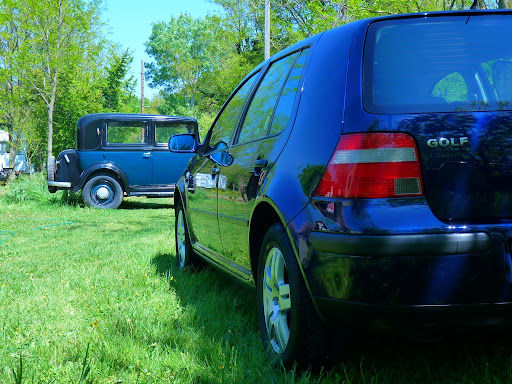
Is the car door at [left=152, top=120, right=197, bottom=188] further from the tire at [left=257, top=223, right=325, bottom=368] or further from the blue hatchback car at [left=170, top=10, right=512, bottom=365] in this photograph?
the blue hatchback car at [left=170, top=10, right=512, bottom=365]

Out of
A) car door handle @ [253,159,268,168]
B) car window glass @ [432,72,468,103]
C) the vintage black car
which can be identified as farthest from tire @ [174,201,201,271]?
the vintage black car

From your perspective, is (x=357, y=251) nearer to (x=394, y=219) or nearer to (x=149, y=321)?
(x=394, y=219)

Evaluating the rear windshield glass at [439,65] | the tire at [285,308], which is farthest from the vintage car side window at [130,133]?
the rear windshield glass at [439,65]

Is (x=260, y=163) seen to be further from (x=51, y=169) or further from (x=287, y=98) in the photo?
(x=51, y=169)

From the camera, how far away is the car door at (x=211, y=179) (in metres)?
4.25

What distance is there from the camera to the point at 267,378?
269cm

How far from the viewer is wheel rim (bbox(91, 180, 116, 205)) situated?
47.9 ft

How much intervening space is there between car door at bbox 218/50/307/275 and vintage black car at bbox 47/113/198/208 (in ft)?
35.6

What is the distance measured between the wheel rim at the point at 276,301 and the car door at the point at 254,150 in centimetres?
35

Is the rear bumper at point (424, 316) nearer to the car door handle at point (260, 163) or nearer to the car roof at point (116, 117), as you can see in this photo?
the car door handle at point (260, 163)

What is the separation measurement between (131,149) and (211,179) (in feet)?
36.0

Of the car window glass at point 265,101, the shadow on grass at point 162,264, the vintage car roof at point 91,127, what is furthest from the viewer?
the vintage car roof at point 91,127

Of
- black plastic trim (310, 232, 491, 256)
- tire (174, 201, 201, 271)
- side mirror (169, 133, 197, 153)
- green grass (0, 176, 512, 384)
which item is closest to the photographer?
black plastic trim (310, 232, 491, 256)

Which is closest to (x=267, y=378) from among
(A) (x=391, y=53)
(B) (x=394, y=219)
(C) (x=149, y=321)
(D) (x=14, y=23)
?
(B) (x=394, y=219)
